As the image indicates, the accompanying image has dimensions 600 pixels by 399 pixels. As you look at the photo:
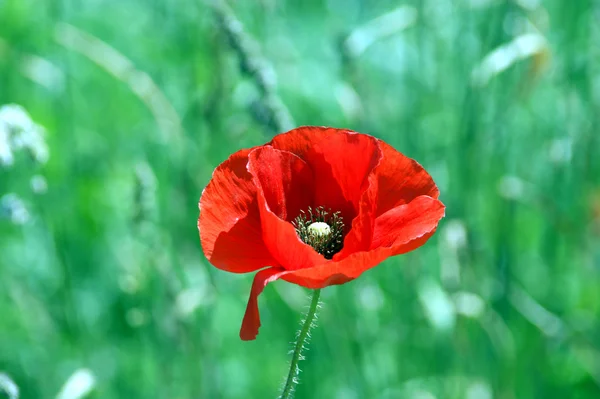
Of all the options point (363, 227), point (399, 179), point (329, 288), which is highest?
point (329, 288)

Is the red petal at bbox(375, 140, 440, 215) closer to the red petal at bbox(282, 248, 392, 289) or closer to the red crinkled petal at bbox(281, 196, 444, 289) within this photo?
the red crinkled petal at bbox(281, 196, 444, 289)

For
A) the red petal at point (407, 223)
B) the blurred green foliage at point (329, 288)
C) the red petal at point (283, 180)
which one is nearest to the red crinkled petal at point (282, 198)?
the red petal at point (283, 180)

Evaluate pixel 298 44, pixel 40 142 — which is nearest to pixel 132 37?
pixel 298 44

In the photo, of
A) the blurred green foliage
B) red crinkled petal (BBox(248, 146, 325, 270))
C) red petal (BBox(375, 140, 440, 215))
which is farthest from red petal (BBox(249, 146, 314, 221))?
the blurred green foliage

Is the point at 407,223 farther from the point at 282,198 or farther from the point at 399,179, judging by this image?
the point at 282,198

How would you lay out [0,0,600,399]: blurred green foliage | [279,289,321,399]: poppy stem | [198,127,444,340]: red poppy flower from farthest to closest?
[0,0,600,399]: blurred green foliage < [198,127,444,340]: red poppy flower < [279,289,321,399]: poppy stem

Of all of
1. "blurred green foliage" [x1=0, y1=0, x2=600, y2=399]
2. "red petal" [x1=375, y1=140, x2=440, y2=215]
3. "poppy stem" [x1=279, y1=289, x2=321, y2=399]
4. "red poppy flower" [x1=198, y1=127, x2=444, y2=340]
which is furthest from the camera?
"blurred green foliage" [x1=0, y1=0, x2=600, y2=399]

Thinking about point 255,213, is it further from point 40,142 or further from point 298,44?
point 298,44

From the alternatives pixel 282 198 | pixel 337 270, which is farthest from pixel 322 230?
pixel 337 270
